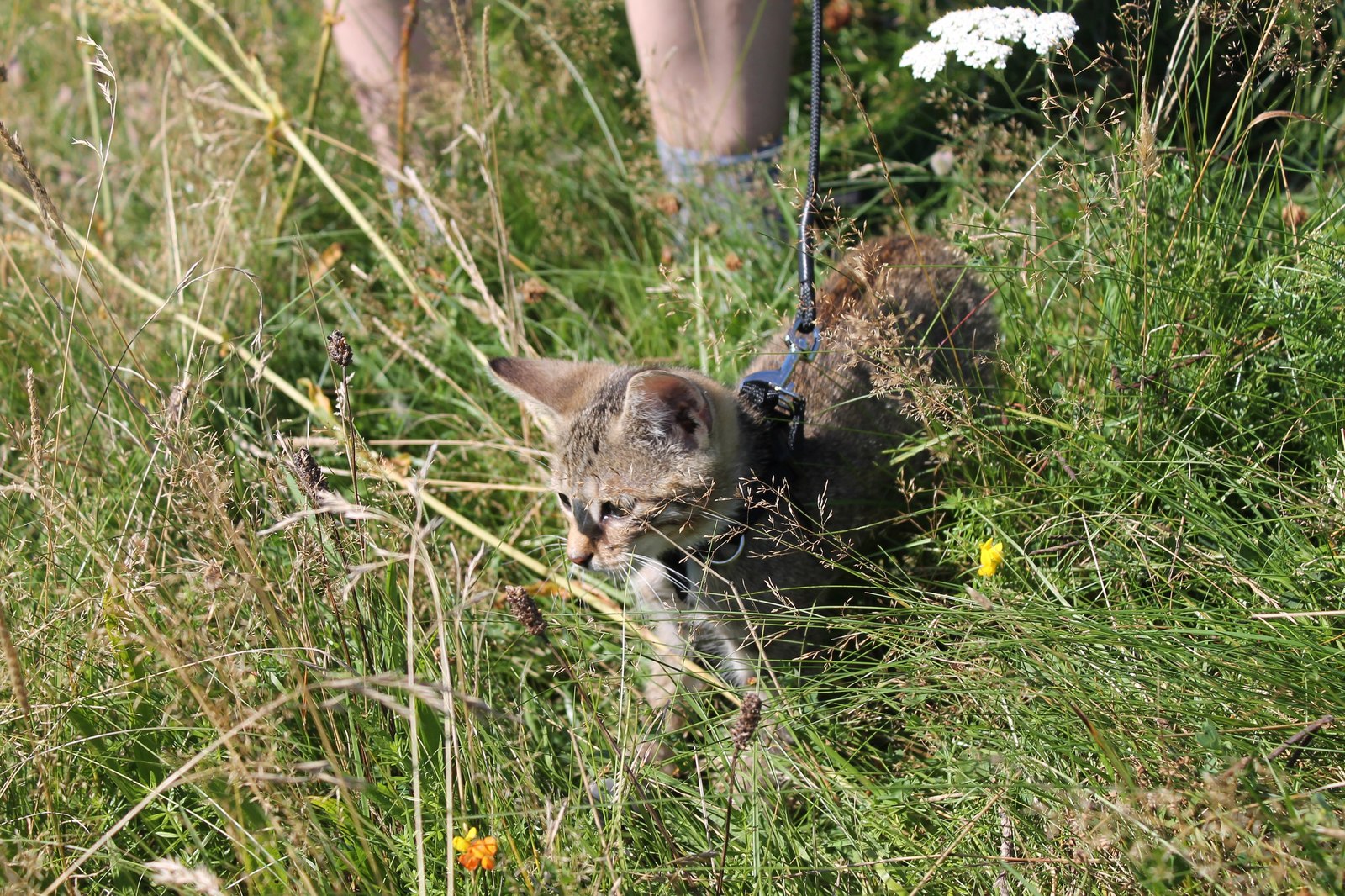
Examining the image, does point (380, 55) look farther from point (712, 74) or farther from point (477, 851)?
point (477, 851)

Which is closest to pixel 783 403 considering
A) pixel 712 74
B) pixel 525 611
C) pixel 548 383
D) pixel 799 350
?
pixel 799 350

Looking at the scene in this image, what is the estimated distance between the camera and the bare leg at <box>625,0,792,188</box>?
3098 millimetres

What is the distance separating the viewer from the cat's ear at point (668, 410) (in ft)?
6.84

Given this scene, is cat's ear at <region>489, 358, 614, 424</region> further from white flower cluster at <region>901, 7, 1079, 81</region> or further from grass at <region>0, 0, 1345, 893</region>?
white flower cluster at <region>901, 7, 1079, 81</region>

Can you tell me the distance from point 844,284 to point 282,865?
184 centimetres

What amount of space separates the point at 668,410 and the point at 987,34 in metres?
0.99

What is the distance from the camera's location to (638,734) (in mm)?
2010

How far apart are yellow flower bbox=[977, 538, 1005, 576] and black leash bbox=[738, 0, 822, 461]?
484 mm

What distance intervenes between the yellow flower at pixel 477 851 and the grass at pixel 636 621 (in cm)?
4

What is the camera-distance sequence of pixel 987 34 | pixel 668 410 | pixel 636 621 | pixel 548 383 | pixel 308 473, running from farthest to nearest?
pixel 548 383 < pixel 636 621 < pixel 668 410 < pixel 987 34 < pixel 308 473

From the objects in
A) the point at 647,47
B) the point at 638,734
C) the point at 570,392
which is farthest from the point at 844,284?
the point at 638,734

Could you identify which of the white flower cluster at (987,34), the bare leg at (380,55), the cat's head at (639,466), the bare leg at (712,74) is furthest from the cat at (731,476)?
the bare leg at (380,55)

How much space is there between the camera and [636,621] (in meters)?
2.30

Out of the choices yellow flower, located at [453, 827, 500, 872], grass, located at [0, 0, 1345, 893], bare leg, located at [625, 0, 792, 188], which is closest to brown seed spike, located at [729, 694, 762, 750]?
grass, located at [0, 0, 1345, 893]
